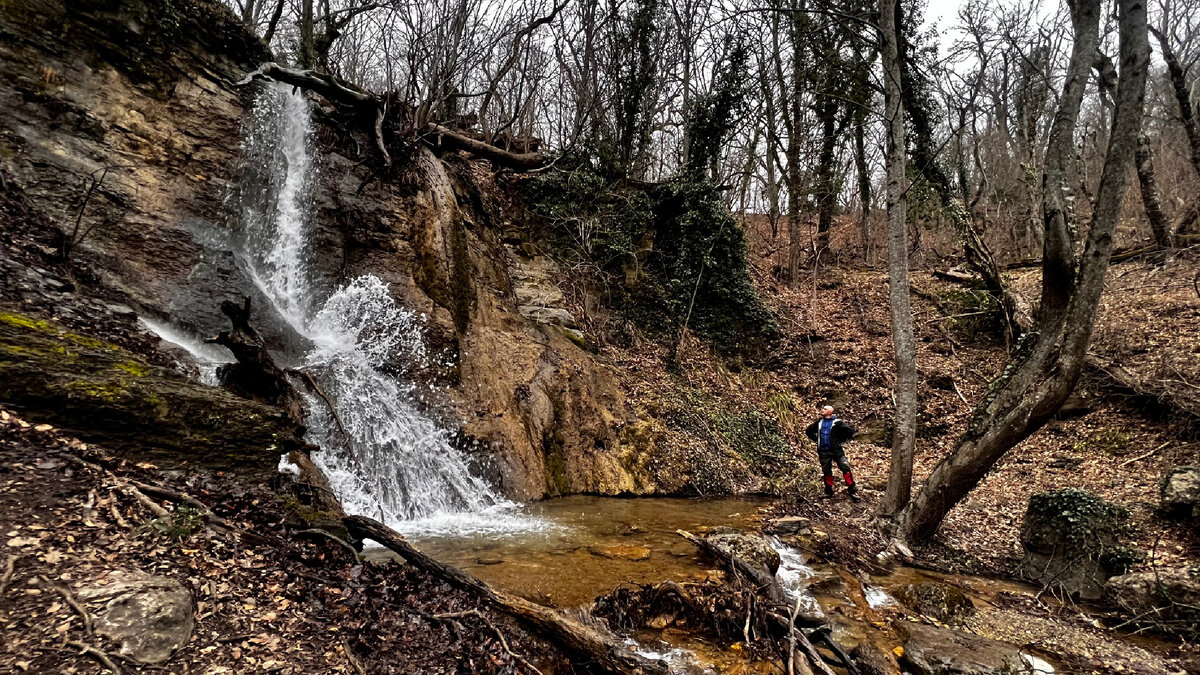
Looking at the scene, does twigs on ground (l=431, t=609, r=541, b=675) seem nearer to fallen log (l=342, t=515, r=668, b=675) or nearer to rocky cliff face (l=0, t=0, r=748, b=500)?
fallen log (l=342, t=515, r=668, b=675)

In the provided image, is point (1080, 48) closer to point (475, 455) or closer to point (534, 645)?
point (534, 645)

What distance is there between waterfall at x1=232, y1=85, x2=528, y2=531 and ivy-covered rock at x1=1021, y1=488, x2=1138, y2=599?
6694 millimetres

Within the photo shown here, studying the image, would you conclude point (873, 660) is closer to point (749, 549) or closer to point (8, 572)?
point (749, 549)

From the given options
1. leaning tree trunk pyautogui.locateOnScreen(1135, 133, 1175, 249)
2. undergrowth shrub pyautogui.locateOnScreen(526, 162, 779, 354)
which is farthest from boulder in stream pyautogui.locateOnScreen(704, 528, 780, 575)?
leaning tree trunk pyautogui.locateOnScreen(1135, 133, 1175, 249)

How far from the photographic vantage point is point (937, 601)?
5723mm

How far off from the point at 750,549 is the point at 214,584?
521cm

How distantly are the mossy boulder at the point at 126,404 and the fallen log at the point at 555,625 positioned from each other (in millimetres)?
1421

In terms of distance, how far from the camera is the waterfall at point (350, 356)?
750 centimetres

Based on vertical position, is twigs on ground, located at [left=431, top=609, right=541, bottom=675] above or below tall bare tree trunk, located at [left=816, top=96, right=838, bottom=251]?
below

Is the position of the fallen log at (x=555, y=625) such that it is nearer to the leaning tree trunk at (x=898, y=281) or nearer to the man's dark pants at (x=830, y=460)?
the leaning tree trunk at (x=898, y=281)

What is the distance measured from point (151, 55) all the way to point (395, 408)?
283 inches

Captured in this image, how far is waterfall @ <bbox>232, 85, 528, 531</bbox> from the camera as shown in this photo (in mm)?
7500

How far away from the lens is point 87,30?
8.20 metres

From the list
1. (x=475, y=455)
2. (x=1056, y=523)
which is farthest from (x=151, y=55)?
(x=1056, y=523)
